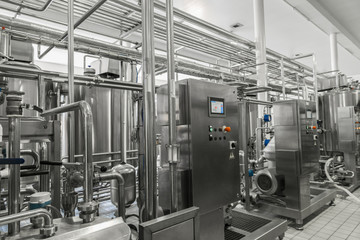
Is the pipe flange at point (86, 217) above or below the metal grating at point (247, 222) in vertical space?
above

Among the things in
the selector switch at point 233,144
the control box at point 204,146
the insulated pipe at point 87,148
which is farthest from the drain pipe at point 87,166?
the selector switch at point 233,144

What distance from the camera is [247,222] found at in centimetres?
243

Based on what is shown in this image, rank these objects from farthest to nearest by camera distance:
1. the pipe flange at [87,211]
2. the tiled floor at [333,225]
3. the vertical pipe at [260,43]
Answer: the vertical pipe at [260,43] < the tiled floor at [333,225] < the pipe flange at [87,211]

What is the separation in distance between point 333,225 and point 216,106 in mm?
2190

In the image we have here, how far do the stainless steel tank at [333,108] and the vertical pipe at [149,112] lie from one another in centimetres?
406

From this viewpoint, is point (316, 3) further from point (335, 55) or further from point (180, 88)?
point (180, 88)

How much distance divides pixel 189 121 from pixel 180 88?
0.83 ft

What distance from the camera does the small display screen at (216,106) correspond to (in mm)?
1800

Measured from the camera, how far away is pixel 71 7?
1386 mm

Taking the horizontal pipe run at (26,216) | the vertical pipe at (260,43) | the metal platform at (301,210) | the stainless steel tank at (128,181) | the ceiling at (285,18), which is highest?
the ceiling at (285,18)

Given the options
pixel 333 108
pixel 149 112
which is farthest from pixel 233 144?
pixel 333 108

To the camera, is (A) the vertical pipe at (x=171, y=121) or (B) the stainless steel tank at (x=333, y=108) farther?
(B) the stainless steel tank at (x=333, y=108)

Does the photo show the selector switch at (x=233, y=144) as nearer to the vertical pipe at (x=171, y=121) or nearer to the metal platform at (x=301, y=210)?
the vertical pipe at (x=171, y=121)

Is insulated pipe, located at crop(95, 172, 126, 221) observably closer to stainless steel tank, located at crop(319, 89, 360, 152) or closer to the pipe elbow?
the pipe elbow
